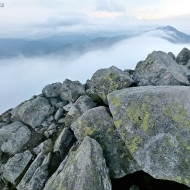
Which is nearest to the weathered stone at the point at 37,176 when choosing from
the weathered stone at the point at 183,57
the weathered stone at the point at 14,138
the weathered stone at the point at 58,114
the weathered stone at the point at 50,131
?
the weathered stone at the point at 50,131

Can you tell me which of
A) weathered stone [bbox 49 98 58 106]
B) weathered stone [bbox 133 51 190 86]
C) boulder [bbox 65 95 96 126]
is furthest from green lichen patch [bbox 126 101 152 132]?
weathered stone [bbox 49 98 58 106]

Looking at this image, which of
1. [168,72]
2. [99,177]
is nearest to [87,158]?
[99,177]

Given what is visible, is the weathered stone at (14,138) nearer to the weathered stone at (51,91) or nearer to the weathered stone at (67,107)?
the weathered stone at (67,107)

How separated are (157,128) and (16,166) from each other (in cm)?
1509

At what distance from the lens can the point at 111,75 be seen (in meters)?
18.5

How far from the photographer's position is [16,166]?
64.3ft

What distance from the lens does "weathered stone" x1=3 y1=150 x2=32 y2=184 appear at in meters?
18.9

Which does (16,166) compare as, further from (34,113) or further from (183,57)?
(183,57)

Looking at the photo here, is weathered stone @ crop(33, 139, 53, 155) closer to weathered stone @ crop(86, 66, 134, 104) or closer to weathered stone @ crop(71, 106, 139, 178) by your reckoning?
weathered stone @ crop(71, 106, 139, 178)

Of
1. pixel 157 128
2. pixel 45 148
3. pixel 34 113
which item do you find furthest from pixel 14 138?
pixel 157 128

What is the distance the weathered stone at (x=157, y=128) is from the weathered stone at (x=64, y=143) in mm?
6157

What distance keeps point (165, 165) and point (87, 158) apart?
4381mm

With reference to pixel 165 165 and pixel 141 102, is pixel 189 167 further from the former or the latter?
pixel 141 102

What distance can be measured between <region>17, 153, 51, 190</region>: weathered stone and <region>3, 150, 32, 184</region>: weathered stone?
261 centimetres
